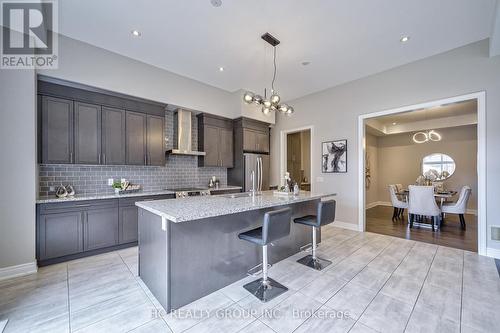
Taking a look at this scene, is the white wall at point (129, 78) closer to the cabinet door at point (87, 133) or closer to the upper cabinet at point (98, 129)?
the upper cabinet at point (98, 129)

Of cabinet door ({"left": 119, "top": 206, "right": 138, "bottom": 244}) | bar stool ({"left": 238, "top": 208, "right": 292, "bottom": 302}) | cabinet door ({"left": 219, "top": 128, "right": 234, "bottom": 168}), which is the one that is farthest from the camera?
cabinet door ({"left": 219, "top": 128, "right": 234, "bottom": 168})

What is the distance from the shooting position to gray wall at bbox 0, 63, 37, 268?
264 centimetres

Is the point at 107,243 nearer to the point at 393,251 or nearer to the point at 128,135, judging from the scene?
the point at 128,135

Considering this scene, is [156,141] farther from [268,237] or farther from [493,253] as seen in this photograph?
[493,253]

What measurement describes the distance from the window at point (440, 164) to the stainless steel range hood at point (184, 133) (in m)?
7.89

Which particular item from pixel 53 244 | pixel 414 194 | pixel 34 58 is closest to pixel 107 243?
pixel 53 244

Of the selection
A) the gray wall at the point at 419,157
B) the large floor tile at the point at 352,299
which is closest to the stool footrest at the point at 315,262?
the large floor tile at the point at 352,299

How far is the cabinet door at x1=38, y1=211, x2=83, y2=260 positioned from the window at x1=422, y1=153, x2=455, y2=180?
32.2ft

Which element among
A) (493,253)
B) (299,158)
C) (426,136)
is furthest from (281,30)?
(426,136)

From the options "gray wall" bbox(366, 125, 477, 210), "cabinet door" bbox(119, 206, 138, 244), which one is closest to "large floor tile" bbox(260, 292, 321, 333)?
"cabinet door" bbox(119, 206, 138, 244)

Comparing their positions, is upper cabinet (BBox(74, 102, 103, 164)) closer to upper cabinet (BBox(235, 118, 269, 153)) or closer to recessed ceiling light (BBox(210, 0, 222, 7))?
recessed ceiling light (BBox(210, 0, 222, 7))

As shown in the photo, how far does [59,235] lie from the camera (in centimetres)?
303

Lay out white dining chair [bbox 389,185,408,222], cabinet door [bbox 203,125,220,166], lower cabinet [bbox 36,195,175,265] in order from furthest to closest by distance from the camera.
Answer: white dining chair [bbox 389,185,408,222]
cabinet door [bbox 203,125,220,166]
lower cabinet [bbox 36,195,175,265]

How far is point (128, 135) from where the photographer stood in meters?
3.89
